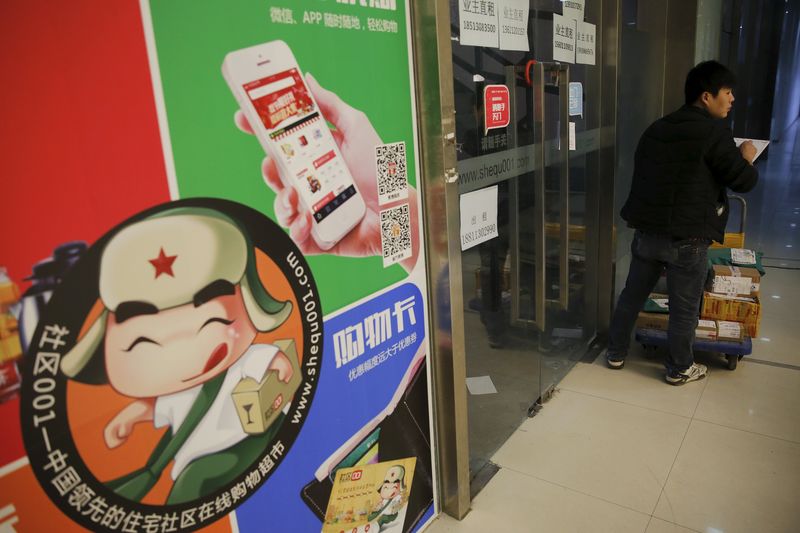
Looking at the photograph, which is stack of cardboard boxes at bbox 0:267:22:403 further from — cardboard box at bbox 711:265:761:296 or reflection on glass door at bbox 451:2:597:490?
cardboard box at bbox 711:265:761:296

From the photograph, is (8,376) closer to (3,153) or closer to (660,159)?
(3,153)

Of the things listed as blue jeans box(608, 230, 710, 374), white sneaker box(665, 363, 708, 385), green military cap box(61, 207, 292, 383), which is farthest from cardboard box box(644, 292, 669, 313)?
green military cap box(61, 207, 292, 383)

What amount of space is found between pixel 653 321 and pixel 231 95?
278cm

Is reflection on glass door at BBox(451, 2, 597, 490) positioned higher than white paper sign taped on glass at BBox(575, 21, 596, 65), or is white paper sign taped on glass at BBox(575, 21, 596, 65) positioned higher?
white paper sign taped on glass at BBox(575, 21, 596, 65)

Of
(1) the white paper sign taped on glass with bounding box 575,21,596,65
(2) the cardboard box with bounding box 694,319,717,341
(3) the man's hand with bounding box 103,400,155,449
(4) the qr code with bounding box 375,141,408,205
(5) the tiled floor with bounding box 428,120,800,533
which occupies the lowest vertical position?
(5) the tiled floor with bounding box 428,120,800,533


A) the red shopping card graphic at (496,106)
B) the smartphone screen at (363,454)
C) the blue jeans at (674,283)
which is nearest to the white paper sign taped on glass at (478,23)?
the red shopping card graphic at (496,106)

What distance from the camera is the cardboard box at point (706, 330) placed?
3133mm

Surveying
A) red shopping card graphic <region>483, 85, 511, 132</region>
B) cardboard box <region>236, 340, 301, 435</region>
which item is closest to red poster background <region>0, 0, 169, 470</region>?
cardboard box <region>236, 340, 301, 435</region>

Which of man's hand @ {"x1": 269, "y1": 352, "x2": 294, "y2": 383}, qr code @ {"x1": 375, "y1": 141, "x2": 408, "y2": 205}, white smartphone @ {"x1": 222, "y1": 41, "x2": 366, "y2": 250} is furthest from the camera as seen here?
qr code @ {"x1": 375, "y1": 141, "x2": 408, "y2": 205}

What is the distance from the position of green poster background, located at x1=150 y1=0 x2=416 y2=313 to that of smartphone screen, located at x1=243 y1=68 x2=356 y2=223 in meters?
0.06

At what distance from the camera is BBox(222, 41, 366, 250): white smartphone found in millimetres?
1278

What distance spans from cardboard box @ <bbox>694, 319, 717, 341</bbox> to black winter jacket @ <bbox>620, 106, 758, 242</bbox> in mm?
589

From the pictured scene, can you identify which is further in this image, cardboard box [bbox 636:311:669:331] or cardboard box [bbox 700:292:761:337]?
cardboard box [bbox 636:311:669:331]

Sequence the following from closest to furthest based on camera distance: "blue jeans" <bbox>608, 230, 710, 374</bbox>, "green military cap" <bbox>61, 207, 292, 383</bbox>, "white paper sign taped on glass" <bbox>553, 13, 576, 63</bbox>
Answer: "green military cap" <bbox>61, 207, 292, 383</bbox>
"white paper sign taped on glass" <bbox>553, 13, 576, 63</bbox>
"blue jeans" <bbox>608, 230, 710, 374</bbox>
